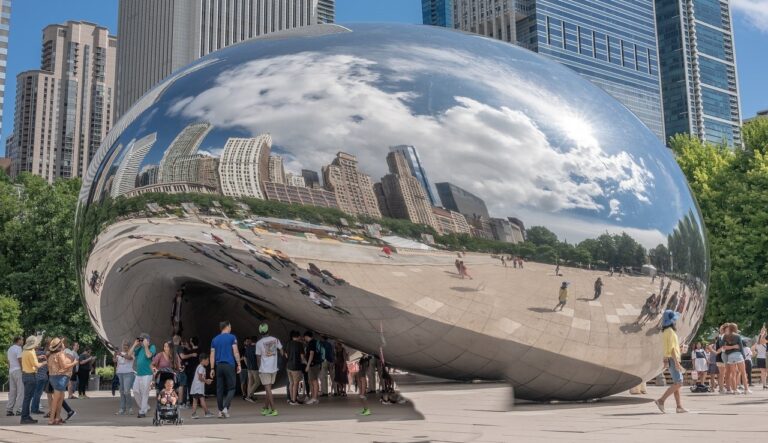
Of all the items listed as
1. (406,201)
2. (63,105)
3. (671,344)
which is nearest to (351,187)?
(406,201)

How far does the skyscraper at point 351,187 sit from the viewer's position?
8.01 meters

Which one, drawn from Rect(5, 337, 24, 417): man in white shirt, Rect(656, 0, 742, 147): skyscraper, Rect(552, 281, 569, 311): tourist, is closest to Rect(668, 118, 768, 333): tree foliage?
Rect(552, 281, 569, 311): tourist

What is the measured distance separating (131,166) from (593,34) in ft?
490

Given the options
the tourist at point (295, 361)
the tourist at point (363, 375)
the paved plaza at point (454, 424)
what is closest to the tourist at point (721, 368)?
the paved plaza at point (454, 424)

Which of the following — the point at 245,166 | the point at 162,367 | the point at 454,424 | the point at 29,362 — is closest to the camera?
the point at 454,424

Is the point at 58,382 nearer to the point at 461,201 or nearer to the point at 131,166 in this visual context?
the point at 131,166

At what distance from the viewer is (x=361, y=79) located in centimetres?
853

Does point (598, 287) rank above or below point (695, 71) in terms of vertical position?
below

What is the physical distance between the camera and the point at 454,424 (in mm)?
7574

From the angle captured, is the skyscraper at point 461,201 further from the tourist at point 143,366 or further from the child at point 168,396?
the tourist at point 143,366

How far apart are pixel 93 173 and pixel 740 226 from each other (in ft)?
77.3

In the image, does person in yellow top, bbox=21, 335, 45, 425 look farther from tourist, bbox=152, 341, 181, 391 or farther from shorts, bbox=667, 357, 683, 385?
shorts, bbox=667, 357, 683, 385

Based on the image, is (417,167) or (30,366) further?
(30,366)

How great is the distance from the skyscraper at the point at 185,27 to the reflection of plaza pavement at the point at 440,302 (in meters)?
125
